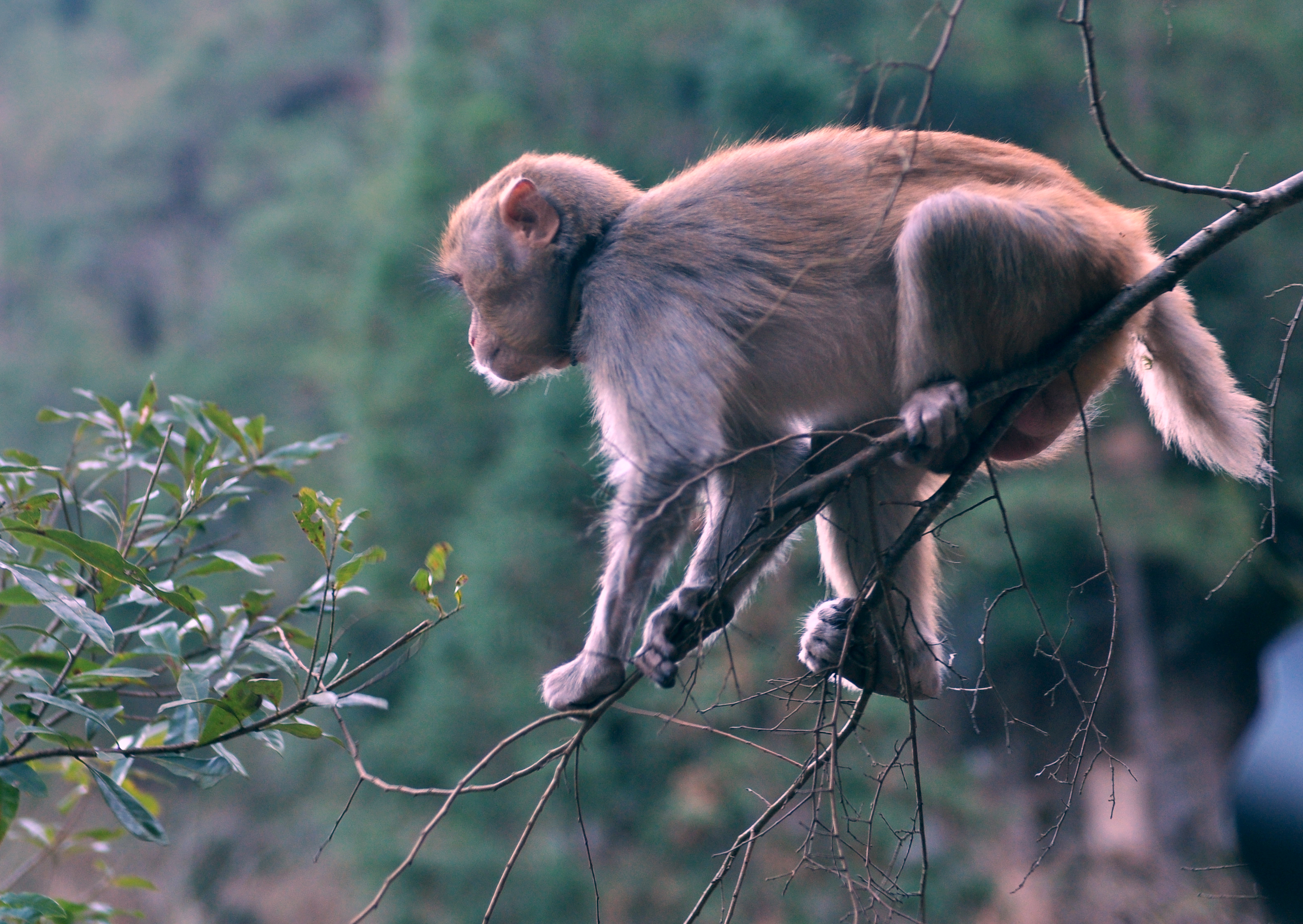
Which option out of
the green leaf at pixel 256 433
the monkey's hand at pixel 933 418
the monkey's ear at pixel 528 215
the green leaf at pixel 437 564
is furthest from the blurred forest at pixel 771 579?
the green leaf at pixel 437 564

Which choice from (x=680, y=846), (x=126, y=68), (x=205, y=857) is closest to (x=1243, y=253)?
(x=680, y=846)

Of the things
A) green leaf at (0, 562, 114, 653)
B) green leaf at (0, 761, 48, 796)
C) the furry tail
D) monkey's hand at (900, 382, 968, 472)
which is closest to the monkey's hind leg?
monkey's hand at (900, 382, 968, 472)

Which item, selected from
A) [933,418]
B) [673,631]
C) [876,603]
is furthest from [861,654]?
[933,418]

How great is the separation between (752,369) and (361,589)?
1.17m

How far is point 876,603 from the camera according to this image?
221 centimetres

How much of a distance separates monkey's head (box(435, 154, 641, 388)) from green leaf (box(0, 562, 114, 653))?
1470 mm

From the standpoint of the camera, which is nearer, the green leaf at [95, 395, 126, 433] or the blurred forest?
the green leaf at [95, 395, 126, 433]

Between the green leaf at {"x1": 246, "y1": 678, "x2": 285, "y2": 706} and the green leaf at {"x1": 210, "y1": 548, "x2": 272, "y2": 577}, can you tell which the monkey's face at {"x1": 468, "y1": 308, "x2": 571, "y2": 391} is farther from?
the green leaf at {"x1": 246, "y1": 678, "x2": 285, "y2": 706}

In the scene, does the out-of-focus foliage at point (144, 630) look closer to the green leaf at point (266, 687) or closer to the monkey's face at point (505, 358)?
the green leaf at point (266, 687)

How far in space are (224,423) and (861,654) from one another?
1793 mm

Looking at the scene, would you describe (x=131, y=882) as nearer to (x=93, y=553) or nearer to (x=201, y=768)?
(x=201, y=768)

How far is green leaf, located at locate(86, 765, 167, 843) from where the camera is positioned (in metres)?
1.88

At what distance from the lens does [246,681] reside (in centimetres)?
189

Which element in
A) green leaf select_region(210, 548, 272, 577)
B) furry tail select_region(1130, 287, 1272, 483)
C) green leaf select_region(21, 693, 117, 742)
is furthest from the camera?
furry tail select_region(1130, 287, 1272, 483)
